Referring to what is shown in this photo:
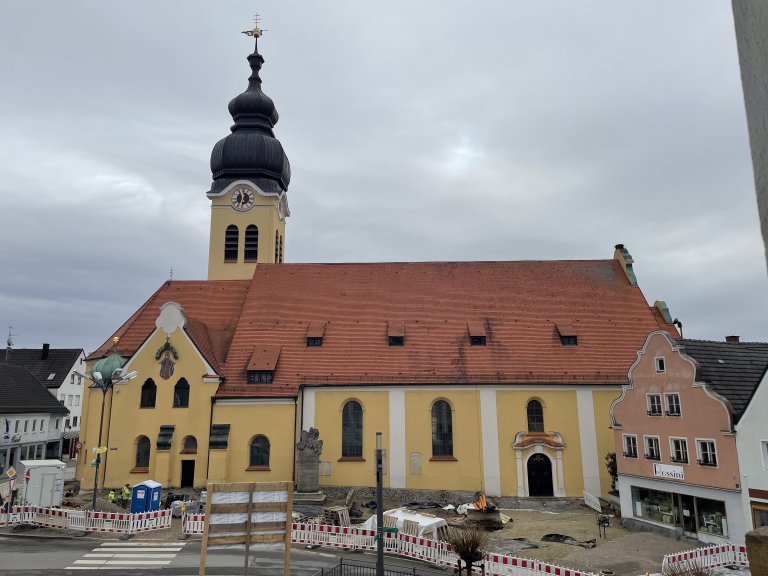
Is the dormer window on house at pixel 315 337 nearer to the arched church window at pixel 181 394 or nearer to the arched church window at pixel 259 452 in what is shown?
the arched church window at pixel 259 452

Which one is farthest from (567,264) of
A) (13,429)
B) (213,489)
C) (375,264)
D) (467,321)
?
(13,429)

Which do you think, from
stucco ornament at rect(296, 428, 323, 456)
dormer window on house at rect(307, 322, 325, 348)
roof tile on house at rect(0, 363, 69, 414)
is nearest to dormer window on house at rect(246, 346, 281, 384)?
dormer window on house at rect(307, 322, 325, 348)

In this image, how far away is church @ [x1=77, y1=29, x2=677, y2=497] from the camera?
32.3 metres

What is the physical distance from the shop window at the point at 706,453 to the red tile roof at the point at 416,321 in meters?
8.96

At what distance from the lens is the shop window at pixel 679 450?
81.7 feet

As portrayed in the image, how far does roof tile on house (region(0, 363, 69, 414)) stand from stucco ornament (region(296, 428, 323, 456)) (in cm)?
3147

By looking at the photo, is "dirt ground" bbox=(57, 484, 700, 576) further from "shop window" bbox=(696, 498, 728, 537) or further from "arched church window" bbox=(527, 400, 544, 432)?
"arched church window" bbox=(527, 400, 544, 432)

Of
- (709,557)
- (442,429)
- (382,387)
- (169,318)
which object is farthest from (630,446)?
(169,318)

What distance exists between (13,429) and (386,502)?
36.1 metres

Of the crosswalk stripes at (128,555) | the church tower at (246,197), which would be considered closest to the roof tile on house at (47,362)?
the church tower at (246,197)

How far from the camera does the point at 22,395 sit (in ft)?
171

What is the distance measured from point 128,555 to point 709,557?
20.0 m

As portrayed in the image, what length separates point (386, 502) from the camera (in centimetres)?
3153

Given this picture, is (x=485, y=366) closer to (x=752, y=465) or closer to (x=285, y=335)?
(x=285, y=335)
